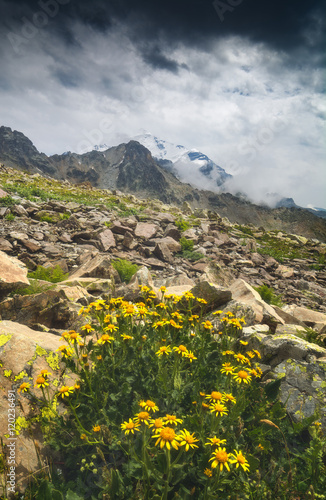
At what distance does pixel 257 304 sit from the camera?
6457 mm

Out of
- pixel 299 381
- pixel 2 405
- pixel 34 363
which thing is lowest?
pixel 2 405

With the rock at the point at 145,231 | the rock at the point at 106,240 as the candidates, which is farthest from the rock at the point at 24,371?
the rock at the point at 145,231

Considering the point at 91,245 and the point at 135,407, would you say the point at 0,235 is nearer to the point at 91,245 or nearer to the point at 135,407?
the point at 91,245

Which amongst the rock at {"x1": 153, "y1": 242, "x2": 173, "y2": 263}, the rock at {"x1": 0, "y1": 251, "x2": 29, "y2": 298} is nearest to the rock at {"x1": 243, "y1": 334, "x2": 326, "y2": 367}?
the rock at {"x1": 0, "y1": 251, "x2": 29, "y2": 298}

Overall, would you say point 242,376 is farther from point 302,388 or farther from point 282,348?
point 282,348

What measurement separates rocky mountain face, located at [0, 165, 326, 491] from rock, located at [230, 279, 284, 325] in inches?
1.1

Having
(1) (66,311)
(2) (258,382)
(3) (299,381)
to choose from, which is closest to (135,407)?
(2) (258,382)

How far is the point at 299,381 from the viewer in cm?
374

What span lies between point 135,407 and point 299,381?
2.63 meters

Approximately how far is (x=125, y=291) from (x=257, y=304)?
3577 mm

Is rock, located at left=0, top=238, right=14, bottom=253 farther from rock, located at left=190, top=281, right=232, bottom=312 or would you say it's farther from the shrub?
the shrub

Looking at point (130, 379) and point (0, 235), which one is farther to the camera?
point (0, 235)

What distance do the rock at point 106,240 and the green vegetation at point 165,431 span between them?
961cm

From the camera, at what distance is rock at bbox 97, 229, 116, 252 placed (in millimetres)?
13312
